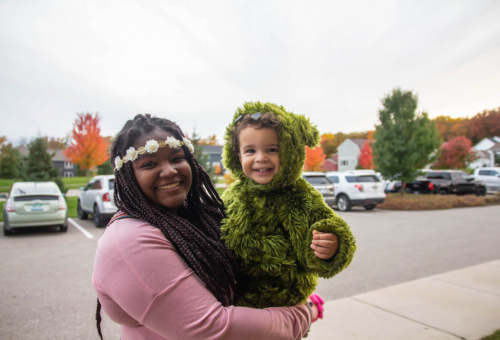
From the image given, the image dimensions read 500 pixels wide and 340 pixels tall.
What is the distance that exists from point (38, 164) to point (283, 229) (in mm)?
20416

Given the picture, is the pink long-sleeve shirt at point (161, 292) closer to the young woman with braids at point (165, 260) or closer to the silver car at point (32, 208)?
the young woman with braids at point (165, 260)

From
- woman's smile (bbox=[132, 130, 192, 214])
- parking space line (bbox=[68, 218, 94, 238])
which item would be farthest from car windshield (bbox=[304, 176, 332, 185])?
woman's smile (bbox=[132, 130, 192, 214])

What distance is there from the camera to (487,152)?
5356 centimetres

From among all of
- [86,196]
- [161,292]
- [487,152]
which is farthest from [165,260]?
[487,152]

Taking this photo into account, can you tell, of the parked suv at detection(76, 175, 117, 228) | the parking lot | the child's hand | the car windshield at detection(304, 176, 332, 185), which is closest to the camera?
the child's hand

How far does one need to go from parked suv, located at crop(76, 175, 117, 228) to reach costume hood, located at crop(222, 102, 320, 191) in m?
8.69

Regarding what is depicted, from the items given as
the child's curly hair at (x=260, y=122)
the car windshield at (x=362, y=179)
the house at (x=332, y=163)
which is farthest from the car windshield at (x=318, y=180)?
the house at (x=332, y=163)

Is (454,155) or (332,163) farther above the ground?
(332,163)

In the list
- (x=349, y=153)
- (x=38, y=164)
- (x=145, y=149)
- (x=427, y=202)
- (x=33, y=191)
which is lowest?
(x=427, y=202)

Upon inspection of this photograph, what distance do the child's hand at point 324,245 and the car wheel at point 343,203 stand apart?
1349cm

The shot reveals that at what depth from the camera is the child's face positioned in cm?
159

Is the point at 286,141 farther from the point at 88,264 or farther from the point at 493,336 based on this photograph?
the point at 88,264

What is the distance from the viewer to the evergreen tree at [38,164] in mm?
18062

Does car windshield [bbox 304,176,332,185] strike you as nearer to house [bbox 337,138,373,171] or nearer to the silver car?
the silver car
